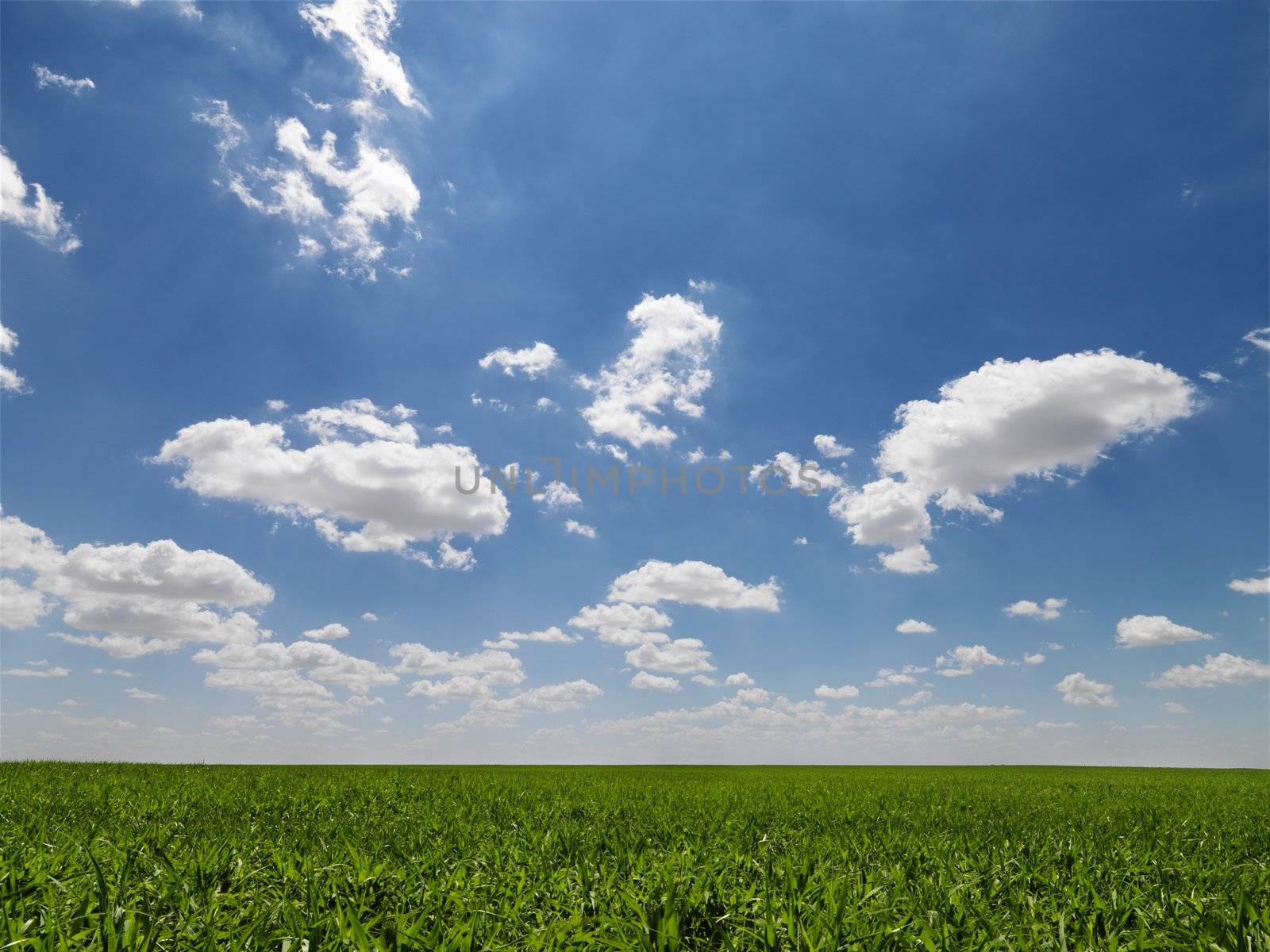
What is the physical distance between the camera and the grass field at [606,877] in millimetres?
3525

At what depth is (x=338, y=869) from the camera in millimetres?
4766

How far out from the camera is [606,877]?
466 centimetres

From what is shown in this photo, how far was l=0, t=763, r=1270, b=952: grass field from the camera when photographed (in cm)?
353

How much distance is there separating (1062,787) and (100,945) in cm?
2097

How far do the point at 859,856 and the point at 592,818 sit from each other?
3.67 metres

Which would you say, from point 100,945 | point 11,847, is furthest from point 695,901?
point 11,847

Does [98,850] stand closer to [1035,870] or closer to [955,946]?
[955,946]

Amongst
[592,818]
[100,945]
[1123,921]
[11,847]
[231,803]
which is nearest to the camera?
[100,945]

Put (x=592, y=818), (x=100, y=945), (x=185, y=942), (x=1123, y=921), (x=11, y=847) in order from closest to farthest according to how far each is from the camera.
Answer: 1. (x=100, y=945)
2. (x=185, y=942)
3. (x=1123, y=921)
4. (x=11, y=847)
5. (x=592, y=818)

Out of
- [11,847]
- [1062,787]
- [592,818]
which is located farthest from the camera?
[1062,787]

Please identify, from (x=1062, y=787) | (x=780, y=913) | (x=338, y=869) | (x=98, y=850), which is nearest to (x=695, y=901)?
(x=780, y=913)

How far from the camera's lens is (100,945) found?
10.2 ft

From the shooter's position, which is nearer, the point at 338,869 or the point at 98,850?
the point at 338,869

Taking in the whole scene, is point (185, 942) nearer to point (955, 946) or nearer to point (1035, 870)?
point (955, 946)
